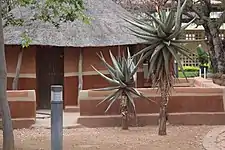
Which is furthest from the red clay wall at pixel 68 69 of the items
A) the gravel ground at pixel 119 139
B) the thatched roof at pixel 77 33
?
the gravel ground at pixel 119 139

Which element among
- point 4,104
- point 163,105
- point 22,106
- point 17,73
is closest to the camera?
point 4,104

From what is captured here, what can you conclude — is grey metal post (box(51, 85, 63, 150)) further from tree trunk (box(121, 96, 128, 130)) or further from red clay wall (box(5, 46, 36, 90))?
red clay wall (box(5, 46, 36, 90))

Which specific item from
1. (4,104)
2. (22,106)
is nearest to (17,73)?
(22,106)

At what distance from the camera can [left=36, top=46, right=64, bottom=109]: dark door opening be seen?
62.7 feet

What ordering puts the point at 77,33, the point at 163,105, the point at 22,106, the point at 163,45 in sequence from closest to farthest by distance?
1. the point at 163,45
2. the point at 163,105
3. the point at 22,106
4. the point at 77,33

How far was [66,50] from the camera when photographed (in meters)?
18.5

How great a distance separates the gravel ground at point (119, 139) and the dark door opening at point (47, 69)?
17.3 feet

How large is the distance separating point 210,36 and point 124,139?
13567 mm

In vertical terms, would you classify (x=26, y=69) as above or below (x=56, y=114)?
above

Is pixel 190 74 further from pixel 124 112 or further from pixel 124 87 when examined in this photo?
pixel 124 87

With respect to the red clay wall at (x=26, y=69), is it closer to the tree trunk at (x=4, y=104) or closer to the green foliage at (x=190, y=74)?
the tree trunk at (x=4, y=104)

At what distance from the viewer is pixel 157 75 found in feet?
40.1

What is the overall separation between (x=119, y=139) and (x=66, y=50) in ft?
23.7

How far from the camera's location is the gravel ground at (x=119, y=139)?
36.0ft
